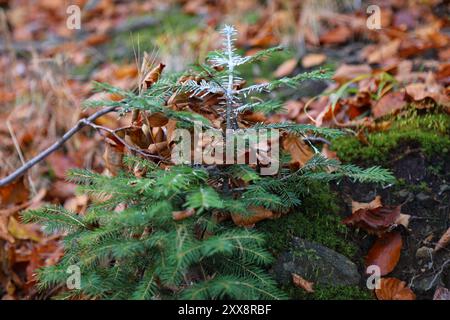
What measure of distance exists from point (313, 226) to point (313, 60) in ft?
5.65

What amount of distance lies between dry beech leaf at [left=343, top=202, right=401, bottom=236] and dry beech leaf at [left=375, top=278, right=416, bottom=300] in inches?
7.1

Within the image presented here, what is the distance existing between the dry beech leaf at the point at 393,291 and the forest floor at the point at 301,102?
1.5 inches

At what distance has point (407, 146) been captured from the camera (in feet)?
→ 6.91

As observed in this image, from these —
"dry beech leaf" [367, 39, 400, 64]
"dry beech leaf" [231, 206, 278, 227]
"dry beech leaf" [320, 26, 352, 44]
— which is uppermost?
"dry beech leaf" [320, 26, 352, 44]

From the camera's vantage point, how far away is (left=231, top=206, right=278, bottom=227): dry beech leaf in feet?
5.41

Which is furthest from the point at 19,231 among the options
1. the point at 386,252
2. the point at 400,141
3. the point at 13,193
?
the point at 400,141

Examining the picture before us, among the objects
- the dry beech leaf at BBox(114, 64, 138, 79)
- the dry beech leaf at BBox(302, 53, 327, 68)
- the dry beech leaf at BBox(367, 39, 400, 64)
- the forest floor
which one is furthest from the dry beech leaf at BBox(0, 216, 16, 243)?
the dry beech leaf at BBox(367, 39, 400, 64)

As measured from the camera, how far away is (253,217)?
5.57ft

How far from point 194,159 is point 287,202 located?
0.33 meters

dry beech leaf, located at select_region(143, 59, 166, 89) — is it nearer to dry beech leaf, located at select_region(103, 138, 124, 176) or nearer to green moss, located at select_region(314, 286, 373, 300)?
dry beech leaf, located at select_region(103, 138, 124, 176)
